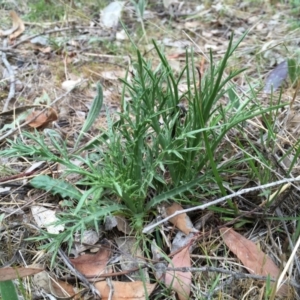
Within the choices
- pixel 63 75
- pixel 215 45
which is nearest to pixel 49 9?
pixel 63 75

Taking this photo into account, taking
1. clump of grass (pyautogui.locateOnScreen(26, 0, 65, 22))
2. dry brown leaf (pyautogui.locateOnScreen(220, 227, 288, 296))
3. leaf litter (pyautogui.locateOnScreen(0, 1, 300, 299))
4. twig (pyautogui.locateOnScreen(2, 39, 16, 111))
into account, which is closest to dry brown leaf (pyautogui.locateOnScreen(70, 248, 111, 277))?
leaf litter (pyautogui.locateOnScreen(0, 1, 300, 299))

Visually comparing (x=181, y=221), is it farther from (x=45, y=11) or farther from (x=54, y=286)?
(x=45, y=11)

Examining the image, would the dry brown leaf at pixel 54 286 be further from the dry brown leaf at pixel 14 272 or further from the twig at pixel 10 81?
the twig at pixel 10 81

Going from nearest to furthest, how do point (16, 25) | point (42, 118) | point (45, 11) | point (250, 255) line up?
point (250, 255), point (42, 118), point (16, 25), point (45, 11)

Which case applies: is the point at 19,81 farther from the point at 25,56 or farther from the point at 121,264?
the point at 121,264

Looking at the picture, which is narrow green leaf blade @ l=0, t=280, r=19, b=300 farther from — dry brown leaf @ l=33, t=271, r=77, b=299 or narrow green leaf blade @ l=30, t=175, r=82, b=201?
narrow green leaf blade @ l=30, t=175, r=82, b=201

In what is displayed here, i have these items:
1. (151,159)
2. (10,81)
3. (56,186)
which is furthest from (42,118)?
(151,159)

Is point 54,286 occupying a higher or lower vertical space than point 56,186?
lower

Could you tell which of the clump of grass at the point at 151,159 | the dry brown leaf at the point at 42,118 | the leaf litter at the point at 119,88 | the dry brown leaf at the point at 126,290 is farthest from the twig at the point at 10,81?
the dry brown leaf at the point at 126,290
